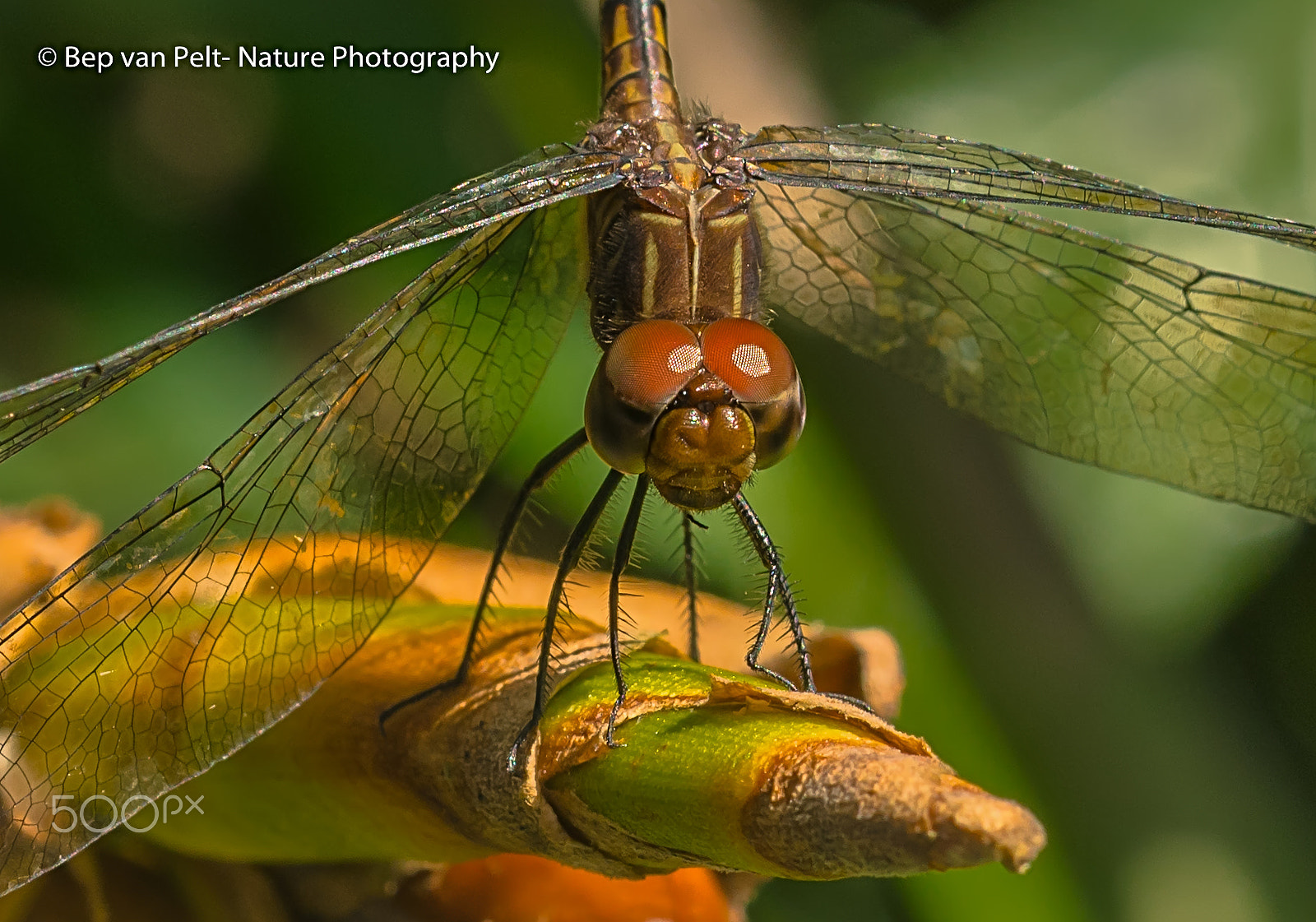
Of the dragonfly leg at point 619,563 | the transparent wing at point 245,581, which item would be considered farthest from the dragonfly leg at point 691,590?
the transparent wing at point 245,581

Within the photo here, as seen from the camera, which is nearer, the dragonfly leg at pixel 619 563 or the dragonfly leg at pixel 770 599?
the dragonfly leg at pixel 619 563

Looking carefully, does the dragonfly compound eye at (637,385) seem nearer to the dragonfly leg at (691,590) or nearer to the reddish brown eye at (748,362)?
the reddish brown eye at (748,362)

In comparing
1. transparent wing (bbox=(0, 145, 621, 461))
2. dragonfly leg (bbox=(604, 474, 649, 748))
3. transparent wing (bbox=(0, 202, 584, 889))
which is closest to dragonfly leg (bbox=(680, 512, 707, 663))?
dragonfly leg (bbox=(604, 474, 649, 748))

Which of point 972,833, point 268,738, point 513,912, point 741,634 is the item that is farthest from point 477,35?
point 972,833

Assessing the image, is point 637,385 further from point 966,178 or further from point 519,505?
point 966,178

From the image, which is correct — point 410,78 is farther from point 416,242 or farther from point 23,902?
point 23,902

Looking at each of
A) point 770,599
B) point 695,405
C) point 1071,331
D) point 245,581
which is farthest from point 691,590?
point 1071,331
